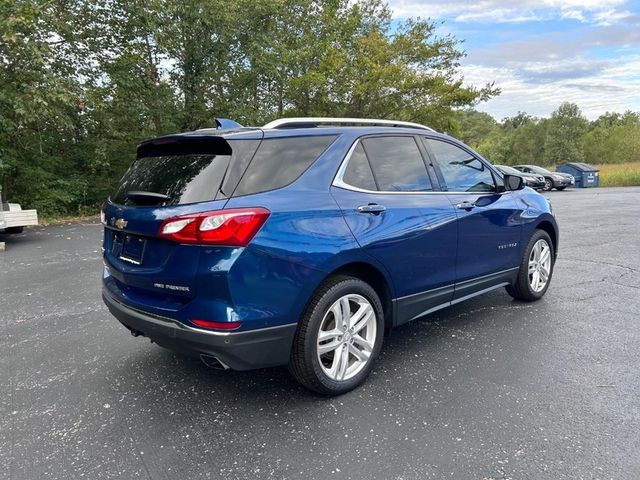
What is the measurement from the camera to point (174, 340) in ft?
8.53

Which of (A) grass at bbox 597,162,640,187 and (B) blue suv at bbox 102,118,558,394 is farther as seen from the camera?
(A) grass at bbox 597,162,640,187

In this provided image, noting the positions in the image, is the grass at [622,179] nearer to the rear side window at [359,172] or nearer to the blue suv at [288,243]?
the blue suv at [288,243]

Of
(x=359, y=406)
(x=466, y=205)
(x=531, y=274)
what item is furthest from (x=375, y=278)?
(x=531, y=274)

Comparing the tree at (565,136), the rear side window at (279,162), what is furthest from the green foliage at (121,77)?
the tree at (565,136)

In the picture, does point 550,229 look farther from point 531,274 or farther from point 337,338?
point 337,338

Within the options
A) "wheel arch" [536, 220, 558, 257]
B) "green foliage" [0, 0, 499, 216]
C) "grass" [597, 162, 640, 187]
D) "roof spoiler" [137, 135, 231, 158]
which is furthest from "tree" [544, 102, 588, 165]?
"roof spoiler" [137, 135, 231, 158]

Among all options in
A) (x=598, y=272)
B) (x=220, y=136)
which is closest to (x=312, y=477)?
(x=220, y=136)

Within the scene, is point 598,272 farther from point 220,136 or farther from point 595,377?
point 220,136

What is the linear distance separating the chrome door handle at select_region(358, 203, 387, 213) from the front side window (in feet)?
3.09

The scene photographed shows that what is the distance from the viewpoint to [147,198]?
9.18 feet

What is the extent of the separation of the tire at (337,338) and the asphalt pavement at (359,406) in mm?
140

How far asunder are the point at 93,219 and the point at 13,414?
11.4 meters

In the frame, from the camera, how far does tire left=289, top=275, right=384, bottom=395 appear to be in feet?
9.02

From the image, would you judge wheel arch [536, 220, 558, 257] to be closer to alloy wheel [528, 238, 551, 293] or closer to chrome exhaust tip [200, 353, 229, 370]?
alloy wheel [528, 238, 551, 293]
